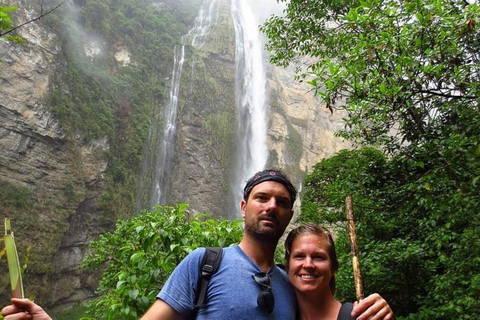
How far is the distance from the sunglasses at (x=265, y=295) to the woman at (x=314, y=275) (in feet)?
0.45

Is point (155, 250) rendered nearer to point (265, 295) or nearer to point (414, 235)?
point (265, 295)

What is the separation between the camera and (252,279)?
1.50 m

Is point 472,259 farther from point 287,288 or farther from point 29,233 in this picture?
point 29,233

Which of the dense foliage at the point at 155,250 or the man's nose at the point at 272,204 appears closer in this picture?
the man's nose at the point at 272,204

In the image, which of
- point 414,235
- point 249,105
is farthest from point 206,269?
point 249,105

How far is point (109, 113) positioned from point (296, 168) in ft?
58.6

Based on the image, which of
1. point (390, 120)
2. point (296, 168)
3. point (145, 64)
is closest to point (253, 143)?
point (296, 168)

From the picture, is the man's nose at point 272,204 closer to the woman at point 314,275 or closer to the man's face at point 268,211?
the man's face at point 268,211

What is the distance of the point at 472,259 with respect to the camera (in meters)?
3.64

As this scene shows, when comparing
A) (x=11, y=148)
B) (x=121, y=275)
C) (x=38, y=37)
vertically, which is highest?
(x=38, y=37)

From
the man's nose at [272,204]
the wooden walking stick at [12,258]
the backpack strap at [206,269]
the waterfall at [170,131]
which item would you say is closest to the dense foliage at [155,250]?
the backpack strap at [206,269]

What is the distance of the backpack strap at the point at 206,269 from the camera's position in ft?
4.78

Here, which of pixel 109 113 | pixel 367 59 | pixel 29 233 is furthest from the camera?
pixel 109 113

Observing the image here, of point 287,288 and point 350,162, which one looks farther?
point 350,162
